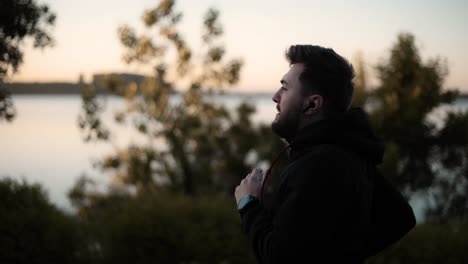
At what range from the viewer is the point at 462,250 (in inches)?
306

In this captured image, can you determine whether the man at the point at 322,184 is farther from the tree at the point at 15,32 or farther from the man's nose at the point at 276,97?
the tree at the point at 15,32

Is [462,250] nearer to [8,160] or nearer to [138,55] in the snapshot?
[138,55]

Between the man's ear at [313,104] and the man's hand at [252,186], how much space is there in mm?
369

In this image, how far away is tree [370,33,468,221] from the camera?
26.3 metres

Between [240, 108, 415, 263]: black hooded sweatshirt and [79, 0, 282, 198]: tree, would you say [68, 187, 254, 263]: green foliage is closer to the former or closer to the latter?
[240, 108, 415, 263]: black hooded sweatshirt

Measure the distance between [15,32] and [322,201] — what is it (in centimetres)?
556

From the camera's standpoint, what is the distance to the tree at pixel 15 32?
247 inches

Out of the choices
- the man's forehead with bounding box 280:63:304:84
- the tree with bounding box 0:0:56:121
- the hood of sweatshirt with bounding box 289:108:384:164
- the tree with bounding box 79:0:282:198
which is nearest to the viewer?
the hood of sweatshirt with bounding box 289:108:384:164

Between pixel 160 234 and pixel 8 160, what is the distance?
56.8 meters

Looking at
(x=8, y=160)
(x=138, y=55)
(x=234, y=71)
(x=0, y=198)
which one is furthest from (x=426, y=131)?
(x=8, y=160)

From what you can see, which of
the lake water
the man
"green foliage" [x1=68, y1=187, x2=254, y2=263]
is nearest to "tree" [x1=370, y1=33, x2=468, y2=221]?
the lake water

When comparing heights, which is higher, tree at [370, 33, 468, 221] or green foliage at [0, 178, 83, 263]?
tree at [370, 33, 468, 221]

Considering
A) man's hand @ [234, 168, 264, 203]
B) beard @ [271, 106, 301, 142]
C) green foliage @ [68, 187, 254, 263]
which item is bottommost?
man's hand @ [234, 168, 264, 203]

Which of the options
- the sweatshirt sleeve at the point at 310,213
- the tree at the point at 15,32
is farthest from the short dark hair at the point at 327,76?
the tree at the point at 15,32
